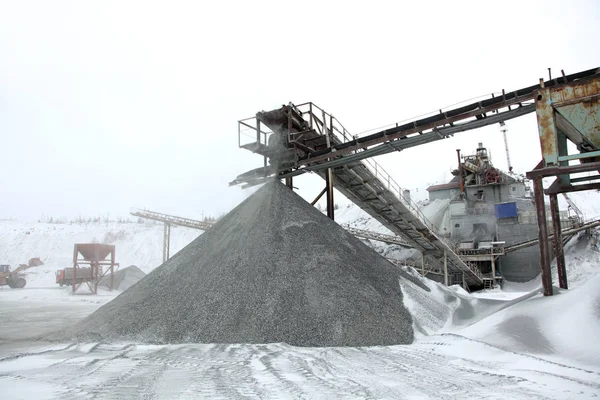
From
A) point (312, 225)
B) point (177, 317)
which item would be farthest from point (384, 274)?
point (177, 317)

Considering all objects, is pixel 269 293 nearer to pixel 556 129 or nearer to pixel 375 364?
pixel 375 364

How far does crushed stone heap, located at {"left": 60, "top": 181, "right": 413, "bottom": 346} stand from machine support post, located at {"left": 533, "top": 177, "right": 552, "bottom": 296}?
8.84 feet

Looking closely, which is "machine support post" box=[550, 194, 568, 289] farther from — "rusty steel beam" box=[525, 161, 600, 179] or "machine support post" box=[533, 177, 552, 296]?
"rusty steel beam" box=[525, 161, 600, 179]

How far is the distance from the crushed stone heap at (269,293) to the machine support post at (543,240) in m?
2.70

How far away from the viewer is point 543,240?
741cm

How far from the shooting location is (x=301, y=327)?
266 inches

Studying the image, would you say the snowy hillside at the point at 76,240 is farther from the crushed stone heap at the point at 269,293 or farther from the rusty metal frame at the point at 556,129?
the rusty metal frame at the point at 556,129

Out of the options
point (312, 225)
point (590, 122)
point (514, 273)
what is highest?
point (590, 122)

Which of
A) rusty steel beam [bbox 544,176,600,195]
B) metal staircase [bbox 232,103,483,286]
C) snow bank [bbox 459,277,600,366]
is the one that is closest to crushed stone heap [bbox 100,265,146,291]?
metal staircase [bbox 232,103,483,286]

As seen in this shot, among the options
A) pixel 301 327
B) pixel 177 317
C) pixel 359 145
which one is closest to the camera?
pixel 301 327

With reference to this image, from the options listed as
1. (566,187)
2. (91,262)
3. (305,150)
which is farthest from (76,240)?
(566,187)

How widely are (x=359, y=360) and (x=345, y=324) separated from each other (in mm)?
1500

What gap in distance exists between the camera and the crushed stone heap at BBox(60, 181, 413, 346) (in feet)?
22.5

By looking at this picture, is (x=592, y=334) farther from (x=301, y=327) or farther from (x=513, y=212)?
(x=513, y=212)
